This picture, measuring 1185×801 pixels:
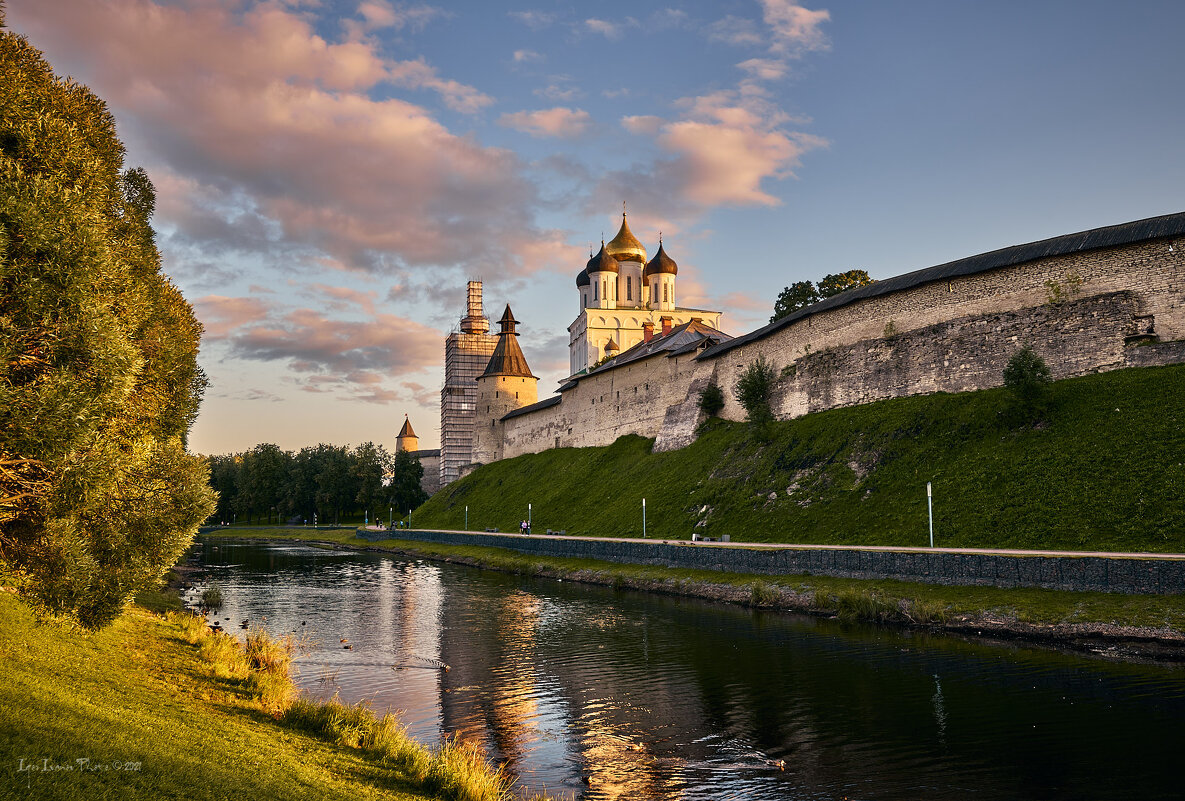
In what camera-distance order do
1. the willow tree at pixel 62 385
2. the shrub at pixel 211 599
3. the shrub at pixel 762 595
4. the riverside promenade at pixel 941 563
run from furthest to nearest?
the shrub at pixel 211 599 < the shrub at pixel 762 595 < the riverside promenade at pixel 941 563 < the willow tree at pixel 62 385

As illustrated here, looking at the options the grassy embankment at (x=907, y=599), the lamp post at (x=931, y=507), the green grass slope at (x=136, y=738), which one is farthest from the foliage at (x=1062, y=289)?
the green grass slope at (x=136, y=738)

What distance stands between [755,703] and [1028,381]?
18.9 metres

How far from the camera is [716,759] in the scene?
11195mm

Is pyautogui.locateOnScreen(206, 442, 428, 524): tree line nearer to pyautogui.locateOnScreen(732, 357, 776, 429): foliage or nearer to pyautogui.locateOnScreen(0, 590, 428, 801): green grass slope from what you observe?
pyautogui.locateOnScreen(732, 357, 776, 429): foliage

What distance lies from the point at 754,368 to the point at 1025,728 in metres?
31.6

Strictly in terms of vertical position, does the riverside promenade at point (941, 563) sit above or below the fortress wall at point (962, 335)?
below

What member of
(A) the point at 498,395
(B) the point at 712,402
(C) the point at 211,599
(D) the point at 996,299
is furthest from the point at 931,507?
(A) the point at 498,395

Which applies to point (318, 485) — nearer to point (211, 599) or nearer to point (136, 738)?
point (211, 599)

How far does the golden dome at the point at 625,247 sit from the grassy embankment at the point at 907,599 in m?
72.8

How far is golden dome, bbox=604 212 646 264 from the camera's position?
102 meters

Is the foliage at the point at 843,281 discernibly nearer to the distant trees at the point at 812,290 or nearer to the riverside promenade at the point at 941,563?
the distant trees at the point at 812,290

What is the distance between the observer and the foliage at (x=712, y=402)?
47.5m

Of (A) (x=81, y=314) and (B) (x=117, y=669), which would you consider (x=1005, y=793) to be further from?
(A) (x=81, y=314)

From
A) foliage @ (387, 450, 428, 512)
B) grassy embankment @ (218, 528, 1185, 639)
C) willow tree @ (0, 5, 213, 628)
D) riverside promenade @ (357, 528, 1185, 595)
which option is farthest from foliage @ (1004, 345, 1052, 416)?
foliage @ (387, 450, 428, 512)
